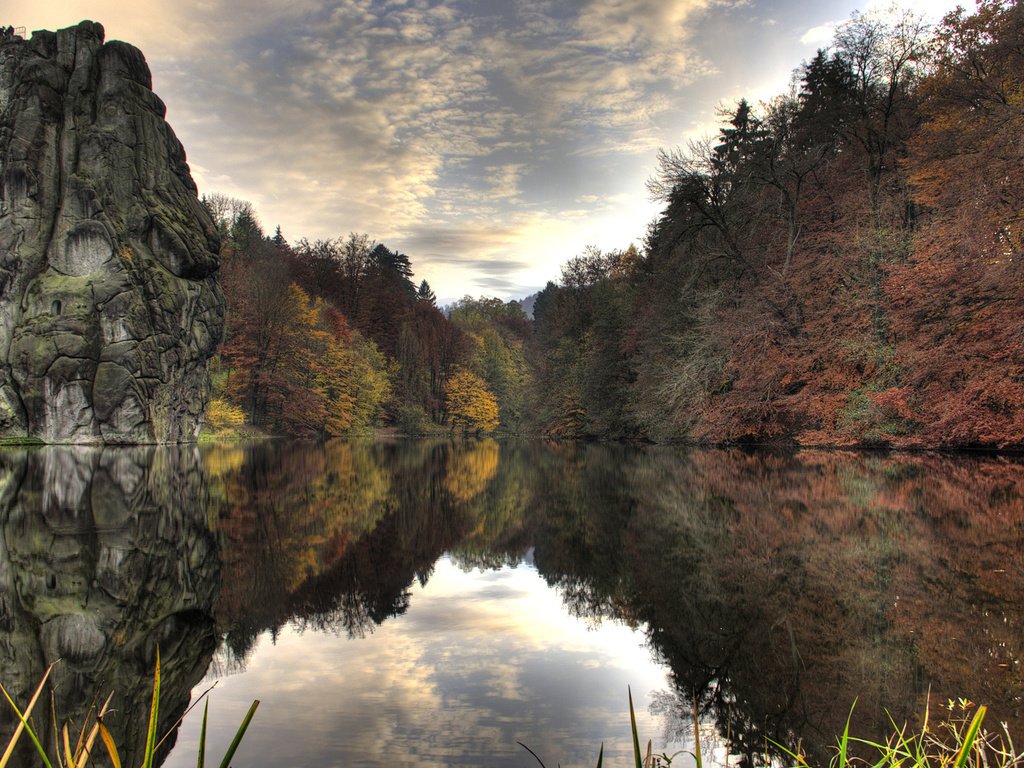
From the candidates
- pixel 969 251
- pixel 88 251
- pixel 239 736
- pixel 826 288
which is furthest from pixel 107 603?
pixel 88 251

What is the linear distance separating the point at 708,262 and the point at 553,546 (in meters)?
24.8

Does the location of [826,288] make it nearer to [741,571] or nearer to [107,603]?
[741,571]

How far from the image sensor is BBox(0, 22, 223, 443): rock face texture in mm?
29359

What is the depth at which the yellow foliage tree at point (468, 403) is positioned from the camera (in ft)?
227

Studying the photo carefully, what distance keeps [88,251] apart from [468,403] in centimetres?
4270

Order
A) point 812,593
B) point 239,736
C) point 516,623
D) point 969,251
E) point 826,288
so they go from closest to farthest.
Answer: point 239,736, point 812,593, point 516,623, point 969,251, point 826,288

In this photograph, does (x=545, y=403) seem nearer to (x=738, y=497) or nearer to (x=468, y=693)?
(x=738, y=497)

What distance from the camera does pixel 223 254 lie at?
50.4m

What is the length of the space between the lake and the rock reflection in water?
3 centimetres

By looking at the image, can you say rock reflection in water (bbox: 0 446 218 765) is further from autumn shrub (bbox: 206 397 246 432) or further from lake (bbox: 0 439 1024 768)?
autumn shrub (bbox: 206 397 246 432)

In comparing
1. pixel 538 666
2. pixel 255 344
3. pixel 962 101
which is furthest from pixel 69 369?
pixel 962 101

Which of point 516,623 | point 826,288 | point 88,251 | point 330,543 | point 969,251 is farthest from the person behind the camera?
point 88,251

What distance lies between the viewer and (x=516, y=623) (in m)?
5.64

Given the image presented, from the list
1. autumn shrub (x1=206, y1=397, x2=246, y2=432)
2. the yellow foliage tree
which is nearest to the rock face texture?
autumn shrub (x1=206, y1=397, x2=246, y2=432)
